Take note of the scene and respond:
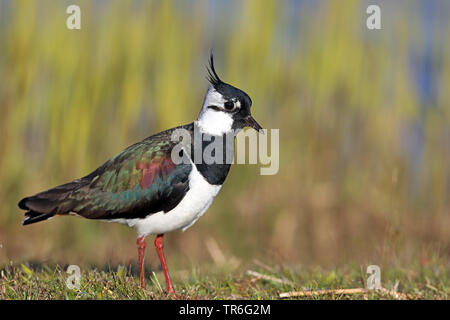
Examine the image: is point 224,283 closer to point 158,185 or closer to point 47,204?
point 158,185

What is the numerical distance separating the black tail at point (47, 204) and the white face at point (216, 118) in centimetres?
111

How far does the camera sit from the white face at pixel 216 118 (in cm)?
498

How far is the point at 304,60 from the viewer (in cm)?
855

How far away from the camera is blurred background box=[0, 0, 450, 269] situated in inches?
297

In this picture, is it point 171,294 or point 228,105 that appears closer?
point 171,294

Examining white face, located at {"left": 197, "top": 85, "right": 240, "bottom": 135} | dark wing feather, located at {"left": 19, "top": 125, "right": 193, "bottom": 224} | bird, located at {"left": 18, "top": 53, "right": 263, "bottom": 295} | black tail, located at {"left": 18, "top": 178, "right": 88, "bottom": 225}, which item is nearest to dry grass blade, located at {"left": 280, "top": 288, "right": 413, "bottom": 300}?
bird, located at {"left": 18, "top": 53, "right": 263, "bottom": 295}

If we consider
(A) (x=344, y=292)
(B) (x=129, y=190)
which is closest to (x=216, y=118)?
(B) (x=129, y=190)

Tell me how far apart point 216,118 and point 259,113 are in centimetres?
334

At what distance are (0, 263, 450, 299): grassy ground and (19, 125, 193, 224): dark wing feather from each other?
469 mm

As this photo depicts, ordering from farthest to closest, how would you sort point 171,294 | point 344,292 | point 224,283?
point 224,283 → point 344,292 → point 171,294

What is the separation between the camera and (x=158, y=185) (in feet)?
15.7

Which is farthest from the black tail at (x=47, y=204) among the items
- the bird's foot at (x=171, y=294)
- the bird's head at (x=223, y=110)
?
the bird's head at (x=223, y=110)

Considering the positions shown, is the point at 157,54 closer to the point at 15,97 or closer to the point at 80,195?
the point at 15,97
